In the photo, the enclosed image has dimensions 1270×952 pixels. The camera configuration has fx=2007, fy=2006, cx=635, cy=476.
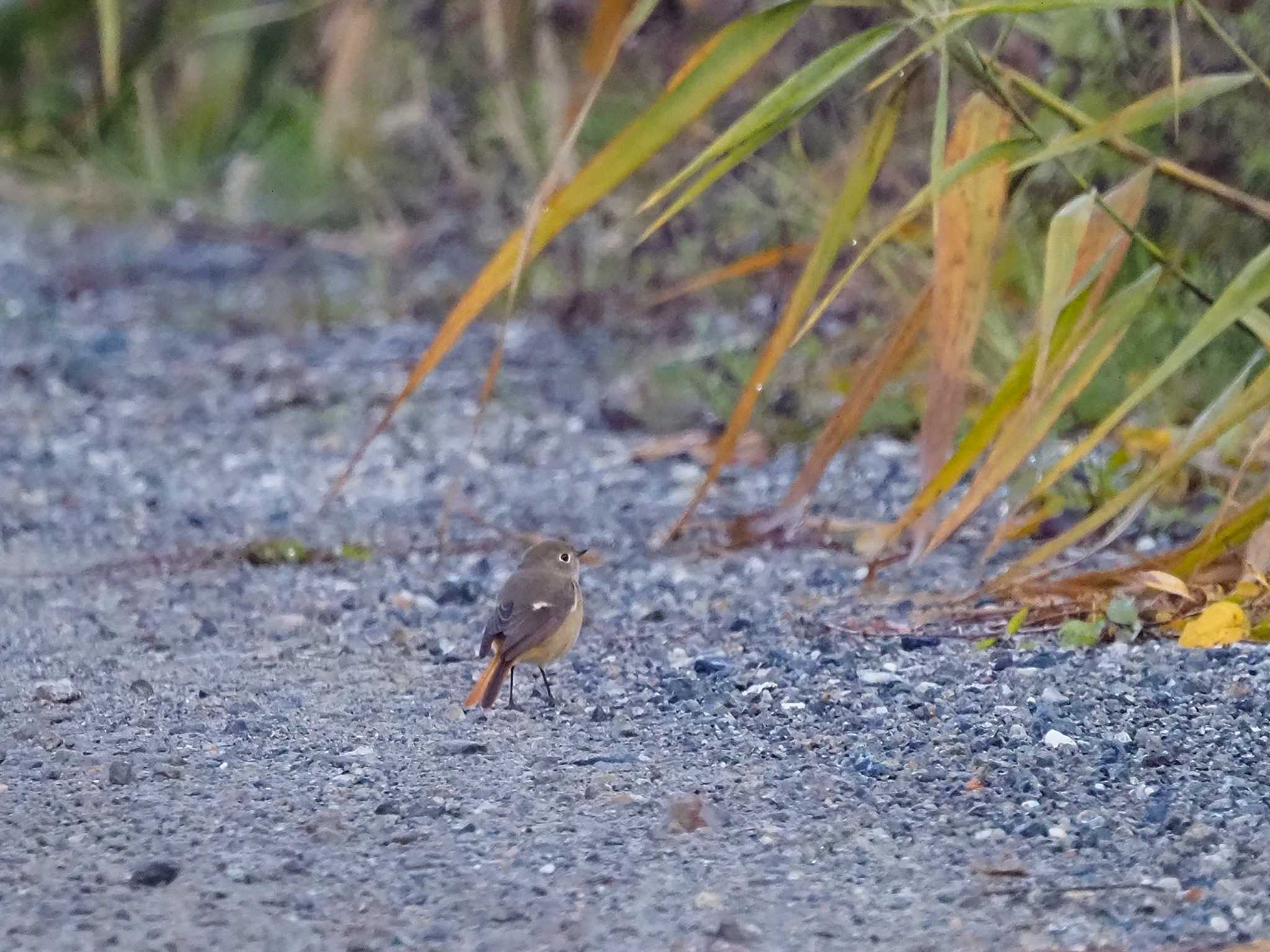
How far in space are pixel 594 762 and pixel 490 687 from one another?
37 cm

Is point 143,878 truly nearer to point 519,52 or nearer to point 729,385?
point 729,385

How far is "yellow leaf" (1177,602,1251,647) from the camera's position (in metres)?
3.37

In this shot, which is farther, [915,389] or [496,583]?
[915,389]

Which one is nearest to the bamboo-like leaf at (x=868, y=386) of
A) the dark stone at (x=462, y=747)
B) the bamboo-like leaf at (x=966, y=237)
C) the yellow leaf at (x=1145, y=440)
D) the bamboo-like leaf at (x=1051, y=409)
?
the bamboo-like leaf at (x=966, y=237)

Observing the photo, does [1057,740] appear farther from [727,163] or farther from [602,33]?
[602,33]

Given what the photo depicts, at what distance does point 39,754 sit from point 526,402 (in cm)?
366

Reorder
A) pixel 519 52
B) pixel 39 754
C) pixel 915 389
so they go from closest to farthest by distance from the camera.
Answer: pixel 39 754, pixel 915 389, pixel 519 52

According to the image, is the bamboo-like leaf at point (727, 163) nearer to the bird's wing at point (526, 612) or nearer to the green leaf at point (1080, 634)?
the bird's wing at point (526, 612)

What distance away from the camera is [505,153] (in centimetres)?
941

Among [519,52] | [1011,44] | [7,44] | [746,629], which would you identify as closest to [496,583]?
[746,629]

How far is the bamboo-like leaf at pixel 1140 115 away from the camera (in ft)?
9.98

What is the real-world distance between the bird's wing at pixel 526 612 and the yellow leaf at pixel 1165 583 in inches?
39.6

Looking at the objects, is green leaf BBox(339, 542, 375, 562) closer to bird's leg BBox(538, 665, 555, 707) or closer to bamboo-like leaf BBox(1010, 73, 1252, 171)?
bird's leg BBox(538, 665, 555, 707)

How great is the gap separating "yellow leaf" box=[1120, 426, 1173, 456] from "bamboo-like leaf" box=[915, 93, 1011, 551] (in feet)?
3.25
